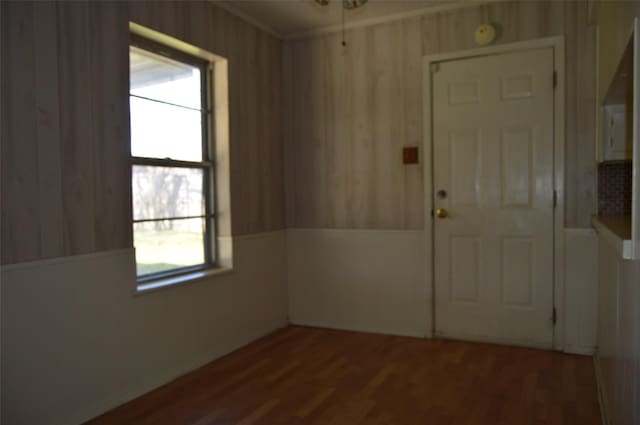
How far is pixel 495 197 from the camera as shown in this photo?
3.62m

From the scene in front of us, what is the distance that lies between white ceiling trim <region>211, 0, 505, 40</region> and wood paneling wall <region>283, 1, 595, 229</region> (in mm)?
41

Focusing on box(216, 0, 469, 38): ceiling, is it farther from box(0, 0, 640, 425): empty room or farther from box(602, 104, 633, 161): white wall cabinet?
box(602, 104, 633, 161): white wall cabinet

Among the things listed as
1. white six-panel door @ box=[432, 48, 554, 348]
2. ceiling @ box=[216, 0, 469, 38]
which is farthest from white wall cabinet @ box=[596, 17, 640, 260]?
ceiling @ box=[216, 0, 469, 38]

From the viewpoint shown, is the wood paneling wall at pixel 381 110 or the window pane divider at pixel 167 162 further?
the wood paneling wall at pixel 381 110

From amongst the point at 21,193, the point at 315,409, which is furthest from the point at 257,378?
the point at 21,193

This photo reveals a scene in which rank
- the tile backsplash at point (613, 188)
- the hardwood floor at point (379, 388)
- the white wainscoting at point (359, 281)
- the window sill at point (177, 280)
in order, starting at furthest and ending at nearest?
the white wainscoting at point (359, 281) → the tile backsplash at point (613, 188) → the window sill at point (177, 280) → the hardwood floor at point (379, 388)

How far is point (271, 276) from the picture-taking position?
419cm

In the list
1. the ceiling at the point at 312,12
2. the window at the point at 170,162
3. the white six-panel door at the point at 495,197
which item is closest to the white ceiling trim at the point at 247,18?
the ceiling at the point at 312,12

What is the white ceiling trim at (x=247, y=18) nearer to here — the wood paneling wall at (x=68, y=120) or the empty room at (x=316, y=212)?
the empty room at (x=316, y=212)

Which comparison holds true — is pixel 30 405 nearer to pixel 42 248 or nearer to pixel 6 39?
pixel 42 248

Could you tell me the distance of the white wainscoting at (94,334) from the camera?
86.8 inches

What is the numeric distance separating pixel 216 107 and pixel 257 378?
204cm

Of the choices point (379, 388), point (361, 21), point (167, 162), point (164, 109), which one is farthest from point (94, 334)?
point (361, 21)

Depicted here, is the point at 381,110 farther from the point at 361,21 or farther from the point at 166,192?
the point at 166,192
